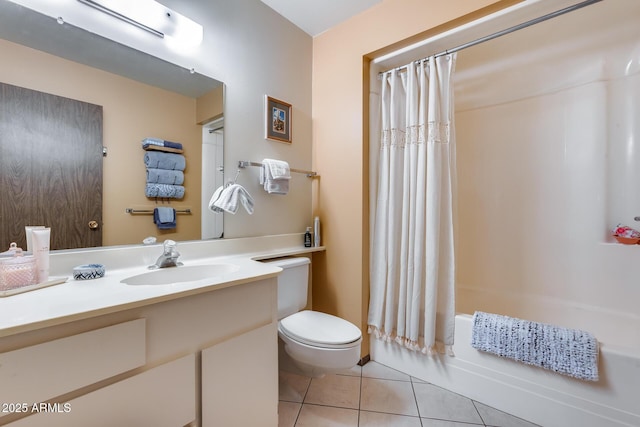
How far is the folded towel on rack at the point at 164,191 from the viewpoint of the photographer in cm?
128

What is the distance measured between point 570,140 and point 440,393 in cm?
190

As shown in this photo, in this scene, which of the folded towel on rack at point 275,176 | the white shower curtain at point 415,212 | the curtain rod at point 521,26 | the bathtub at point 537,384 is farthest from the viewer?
the folded towel on rack at point 275,176

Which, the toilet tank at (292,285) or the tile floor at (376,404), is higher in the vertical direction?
the toilet tank at (292,285)

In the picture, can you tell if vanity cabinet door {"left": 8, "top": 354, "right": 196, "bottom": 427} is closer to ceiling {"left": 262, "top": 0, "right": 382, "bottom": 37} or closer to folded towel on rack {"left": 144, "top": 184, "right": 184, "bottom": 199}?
folded towel on rack {"left": 144, "top": 184, "right": 184, "bottom": 199}

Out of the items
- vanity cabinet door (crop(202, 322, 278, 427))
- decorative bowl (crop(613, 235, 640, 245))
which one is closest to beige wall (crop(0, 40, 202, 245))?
vanity cabinet door (crop(202, 322, 278, 427))

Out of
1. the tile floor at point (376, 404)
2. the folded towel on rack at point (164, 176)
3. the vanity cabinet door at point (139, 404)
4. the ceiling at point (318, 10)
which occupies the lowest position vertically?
the tile floor at point (376, 404)

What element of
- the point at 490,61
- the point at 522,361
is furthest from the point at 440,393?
the point at 490,61

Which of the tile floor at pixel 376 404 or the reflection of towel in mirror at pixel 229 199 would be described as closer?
the tile floor at pixel 376 404

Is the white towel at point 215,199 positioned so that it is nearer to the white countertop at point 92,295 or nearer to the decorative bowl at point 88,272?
the white countertop at point 92,295

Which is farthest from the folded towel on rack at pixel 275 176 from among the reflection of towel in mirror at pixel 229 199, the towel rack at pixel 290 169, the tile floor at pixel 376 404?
the tile floor at pixel 376 404

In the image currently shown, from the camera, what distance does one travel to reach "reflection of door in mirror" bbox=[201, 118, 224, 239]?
1.47 metres

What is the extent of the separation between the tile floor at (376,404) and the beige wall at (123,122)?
43.0 inches

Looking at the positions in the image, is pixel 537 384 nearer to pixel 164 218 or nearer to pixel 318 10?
pixel 164 218

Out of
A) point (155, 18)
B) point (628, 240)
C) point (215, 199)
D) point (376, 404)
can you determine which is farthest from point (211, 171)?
point (628, 240)
